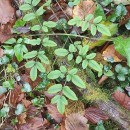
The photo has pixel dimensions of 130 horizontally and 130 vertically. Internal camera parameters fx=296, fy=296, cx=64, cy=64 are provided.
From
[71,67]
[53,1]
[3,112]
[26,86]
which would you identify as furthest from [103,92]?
[53,1]

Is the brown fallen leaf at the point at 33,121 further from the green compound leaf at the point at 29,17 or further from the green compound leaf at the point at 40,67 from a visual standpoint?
the green compound leaf at the point at 29,17

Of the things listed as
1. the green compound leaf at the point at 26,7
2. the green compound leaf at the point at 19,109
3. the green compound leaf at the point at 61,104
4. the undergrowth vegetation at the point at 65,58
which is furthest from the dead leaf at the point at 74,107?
the green compound leaf at the point at 26,7

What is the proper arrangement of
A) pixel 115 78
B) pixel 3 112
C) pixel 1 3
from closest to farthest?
pixel 3 112, pixel 115 78, pixel 1 3

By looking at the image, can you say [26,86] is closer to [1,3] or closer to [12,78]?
[12,78]

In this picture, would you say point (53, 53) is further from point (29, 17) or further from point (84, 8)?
point (84, 8)

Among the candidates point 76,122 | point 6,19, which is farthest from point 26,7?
point 76,122

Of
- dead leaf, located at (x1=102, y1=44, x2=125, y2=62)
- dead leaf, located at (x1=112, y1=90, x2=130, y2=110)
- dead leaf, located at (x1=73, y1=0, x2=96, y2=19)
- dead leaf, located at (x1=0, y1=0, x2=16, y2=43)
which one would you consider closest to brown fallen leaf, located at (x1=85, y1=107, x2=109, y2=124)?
dead leaf, located at (x1=112, y1=90, x2=130, y2=110)
